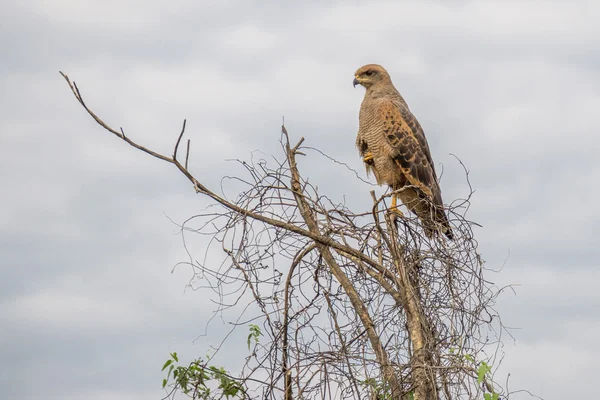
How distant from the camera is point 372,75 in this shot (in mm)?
8617

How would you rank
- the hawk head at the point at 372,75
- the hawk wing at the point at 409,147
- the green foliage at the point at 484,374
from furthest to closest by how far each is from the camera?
the hawk head at the point at 372,75, the hawk wing at the point at 409,147, the green foliage at the point at 484,374

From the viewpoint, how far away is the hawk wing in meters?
7.65

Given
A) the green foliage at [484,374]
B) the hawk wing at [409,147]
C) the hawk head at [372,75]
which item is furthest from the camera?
the hawk head at [372,75]

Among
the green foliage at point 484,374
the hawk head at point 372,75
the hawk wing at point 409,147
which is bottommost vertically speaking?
the green foliage at point 484,374

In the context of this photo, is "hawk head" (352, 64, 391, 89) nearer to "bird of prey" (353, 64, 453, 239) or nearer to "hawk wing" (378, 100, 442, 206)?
"bird of prey" (353, 64, 453, 239)

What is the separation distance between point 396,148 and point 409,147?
133 millimetres

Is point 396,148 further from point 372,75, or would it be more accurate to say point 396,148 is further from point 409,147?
point 372,75

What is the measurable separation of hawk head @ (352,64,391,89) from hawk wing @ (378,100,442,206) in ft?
1.66

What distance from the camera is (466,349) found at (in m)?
4.77

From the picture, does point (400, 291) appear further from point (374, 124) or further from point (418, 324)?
point (374, 124)

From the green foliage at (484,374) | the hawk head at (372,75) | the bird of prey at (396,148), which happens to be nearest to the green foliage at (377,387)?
the green foliage at (484,374)

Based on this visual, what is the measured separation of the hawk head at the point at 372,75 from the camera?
28.2 feet

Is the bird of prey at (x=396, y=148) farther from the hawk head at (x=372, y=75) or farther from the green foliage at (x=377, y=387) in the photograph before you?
the green foliage at (x=377, y=387)

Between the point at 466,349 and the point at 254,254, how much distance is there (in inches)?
57.0
